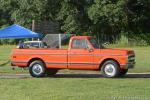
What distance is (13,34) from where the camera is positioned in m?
30.2

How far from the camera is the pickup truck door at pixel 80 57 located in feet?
81.3

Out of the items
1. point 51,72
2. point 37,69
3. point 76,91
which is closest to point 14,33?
point 51,72

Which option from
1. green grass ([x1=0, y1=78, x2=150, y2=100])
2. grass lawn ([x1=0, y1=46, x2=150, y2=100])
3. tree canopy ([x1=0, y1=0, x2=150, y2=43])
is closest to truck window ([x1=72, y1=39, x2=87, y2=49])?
grass lawn ([x1=0, y1=46, x2=150, y2=100])

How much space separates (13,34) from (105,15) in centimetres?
3477

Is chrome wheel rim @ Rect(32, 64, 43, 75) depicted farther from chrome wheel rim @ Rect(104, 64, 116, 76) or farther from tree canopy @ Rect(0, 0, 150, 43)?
tree canopy @ Rect(0, 0, 150, 43)

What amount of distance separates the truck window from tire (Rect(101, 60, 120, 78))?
1.41 meters

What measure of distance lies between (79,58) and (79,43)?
0.78 metres

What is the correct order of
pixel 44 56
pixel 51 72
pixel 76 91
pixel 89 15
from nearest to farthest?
pixel 76 91
pixel 44 56
pixel 51 72
pixel 89 15

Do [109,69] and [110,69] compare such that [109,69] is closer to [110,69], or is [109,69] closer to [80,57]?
[110,69]

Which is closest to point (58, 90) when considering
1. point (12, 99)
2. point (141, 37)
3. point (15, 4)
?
point (12, 99)

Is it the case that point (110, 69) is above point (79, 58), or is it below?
below

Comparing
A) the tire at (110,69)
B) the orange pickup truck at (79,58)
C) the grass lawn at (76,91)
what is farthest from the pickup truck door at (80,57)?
the grass lawn at (76,91)

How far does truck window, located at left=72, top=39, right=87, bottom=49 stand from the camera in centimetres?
2511

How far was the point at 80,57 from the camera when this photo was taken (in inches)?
982
